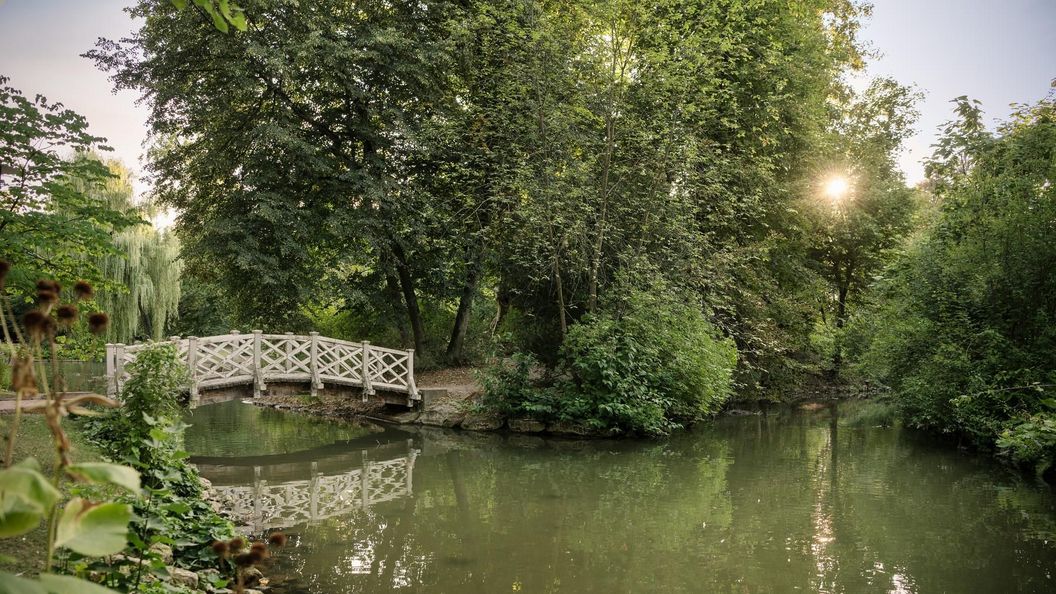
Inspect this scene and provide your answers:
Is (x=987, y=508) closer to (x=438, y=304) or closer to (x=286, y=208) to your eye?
(x=286, y=208)

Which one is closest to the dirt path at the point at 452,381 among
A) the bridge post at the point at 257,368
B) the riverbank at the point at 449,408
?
the riverbank at the point at 449,408

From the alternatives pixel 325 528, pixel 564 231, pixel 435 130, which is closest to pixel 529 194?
pixel 564 231

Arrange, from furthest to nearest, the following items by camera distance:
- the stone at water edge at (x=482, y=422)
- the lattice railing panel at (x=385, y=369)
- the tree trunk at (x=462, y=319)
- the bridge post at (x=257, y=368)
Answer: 1. the tree trunk at (x=462, y=319)
2. the lattice railing panel at (x=385, y=369)
3. the stone at water edge at (x=482, y=422)
4. the bridge post at (x=257, y=368)

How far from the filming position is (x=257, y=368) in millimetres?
14398

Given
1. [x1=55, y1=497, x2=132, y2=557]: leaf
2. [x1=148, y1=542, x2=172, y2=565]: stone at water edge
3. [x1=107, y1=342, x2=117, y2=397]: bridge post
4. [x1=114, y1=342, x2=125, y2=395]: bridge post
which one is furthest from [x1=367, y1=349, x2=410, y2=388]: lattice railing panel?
[x1=55, y1=497, x2=132, y2=557]: leaf

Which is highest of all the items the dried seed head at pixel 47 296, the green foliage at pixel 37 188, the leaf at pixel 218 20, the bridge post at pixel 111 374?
the green foliage at pixel 37 188

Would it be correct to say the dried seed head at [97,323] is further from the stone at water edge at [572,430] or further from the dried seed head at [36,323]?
the stone at water edge at [572,430]

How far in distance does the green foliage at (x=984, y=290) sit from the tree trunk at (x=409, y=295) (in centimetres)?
1125

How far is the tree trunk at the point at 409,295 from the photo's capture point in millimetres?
19000

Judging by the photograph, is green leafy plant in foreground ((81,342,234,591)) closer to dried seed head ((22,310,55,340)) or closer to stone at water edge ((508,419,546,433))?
dried seed head ((22,310,55,340))

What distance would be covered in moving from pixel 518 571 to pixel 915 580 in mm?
3401

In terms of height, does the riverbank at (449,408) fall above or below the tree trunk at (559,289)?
below

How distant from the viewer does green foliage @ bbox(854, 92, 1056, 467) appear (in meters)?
10.8

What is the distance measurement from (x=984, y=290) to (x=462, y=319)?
1303 centimetres
